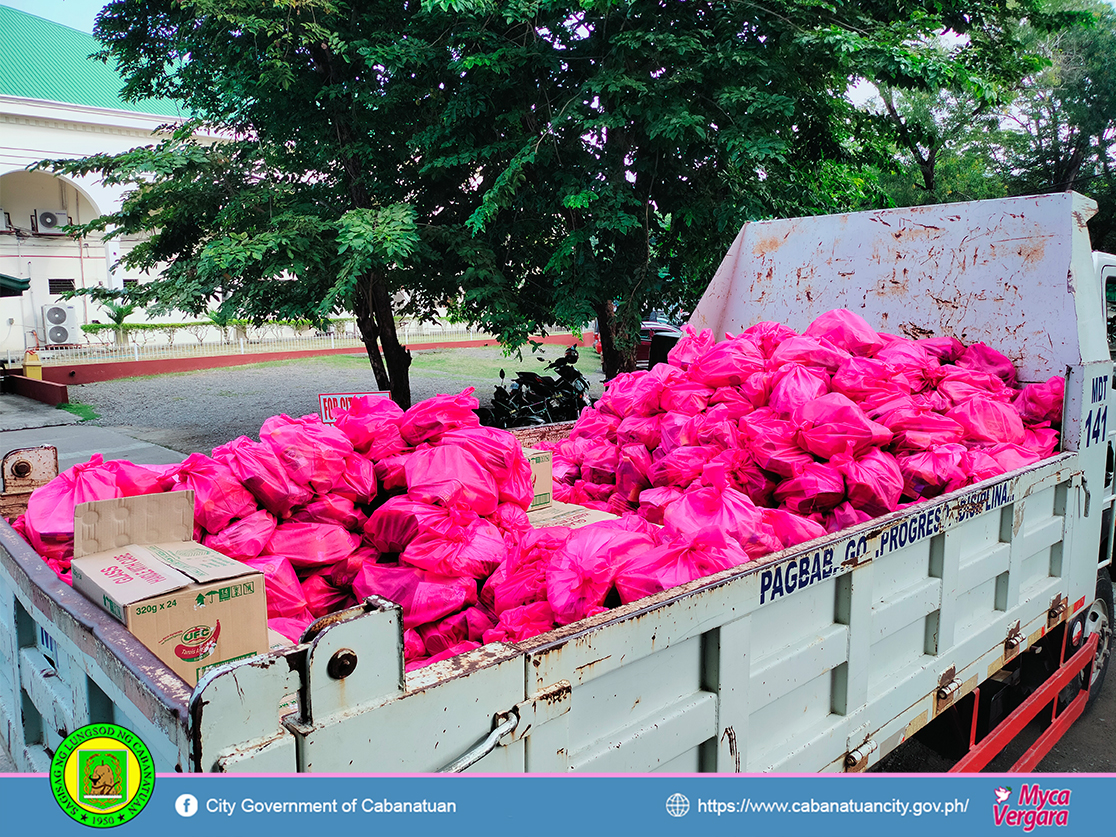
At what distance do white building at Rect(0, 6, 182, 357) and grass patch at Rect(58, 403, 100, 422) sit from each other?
9.54 metres

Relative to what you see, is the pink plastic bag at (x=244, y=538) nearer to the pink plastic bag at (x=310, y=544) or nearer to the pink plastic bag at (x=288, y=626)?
the pink plastic bag at (x=310, y=544)

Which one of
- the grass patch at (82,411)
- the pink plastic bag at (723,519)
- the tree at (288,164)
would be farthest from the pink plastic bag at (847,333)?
the grass patch at (82,411)

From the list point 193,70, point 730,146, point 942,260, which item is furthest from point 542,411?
point 193,70

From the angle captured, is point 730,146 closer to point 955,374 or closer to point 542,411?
point 542,411

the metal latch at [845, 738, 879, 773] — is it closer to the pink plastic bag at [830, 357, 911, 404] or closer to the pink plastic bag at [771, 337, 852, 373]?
the pink plastic bag at [830, 357, 911, 404]

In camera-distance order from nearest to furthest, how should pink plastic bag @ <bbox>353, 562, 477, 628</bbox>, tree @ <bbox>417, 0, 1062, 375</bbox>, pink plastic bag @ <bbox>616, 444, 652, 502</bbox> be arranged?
pink plastic bag @ <bbox>353, 562, 477, 628</bbox> → pink plastic bag @ <bbox>616, 444, 652, 502</bbox> → tree @ <bbox>417, 0, 1062, 375</bbox>

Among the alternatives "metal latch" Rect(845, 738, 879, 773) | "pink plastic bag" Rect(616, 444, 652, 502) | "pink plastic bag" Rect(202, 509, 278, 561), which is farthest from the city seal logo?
"pink plastic bag" Rect(616, 444, 652, 502)

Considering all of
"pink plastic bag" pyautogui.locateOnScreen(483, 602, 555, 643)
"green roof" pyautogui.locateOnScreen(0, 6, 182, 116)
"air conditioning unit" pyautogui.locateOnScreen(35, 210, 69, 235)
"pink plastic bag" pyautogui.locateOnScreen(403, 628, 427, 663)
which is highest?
"green roof" pyautogui.locateOnScreen(0, 6, 182, 116)

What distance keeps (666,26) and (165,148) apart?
602 cm

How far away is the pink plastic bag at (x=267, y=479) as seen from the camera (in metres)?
2.62

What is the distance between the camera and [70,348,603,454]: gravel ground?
12.3 meters

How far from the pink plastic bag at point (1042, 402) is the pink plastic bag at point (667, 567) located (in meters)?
2.16

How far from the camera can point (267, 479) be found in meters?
2.62

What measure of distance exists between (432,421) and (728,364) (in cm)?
152
